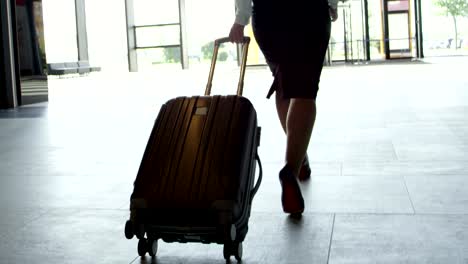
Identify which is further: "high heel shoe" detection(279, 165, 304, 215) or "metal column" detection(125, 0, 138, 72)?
"metal column" detection(125, 0, 138, 72)

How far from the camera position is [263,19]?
9.53ft

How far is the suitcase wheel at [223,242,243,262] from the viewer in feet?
7.14

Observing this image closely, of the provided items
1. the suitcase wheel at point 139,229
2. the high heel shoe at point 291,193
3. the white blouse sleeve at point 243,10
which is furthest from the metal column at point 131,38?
the suitcase wheel at point 139,229

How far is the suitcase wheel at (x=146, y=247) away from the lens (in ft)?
7.50

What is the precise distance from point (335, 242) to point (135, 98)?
29.6 feet

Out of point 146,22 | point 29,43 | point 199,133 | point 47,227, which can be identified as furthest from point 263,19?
point 146,22

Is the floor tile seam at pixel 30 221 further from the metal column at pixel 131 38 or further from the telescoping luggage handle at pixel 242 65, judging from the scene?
the metal column at pixel 131 38

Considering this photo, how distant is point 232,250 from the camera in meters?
2.19

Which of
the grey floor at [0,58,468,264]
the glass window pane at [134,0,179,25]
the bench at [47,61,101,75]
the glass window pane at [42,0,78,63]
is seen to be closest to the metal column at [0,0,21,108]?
the grey floor at [0,58,468,264]

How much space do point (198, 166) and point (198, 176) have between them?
1.4 inches

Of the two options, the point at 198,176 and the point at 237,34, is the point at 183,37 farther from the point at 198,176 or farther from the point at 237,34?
the point at 198,176

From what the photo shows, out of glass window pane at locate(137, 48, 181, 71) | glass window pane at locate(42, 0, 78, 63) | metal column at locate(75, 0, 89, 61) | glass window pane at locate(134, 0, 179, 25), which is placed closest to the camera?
glass window pane at locate(42, 0, 78, 63)

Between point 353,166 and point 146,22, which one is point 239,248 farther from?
point 146,22

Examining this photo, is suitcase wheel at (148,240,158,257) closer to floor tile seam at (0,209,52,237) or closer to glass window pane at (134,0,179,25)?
floor tile seam at (0,209,52,237)
